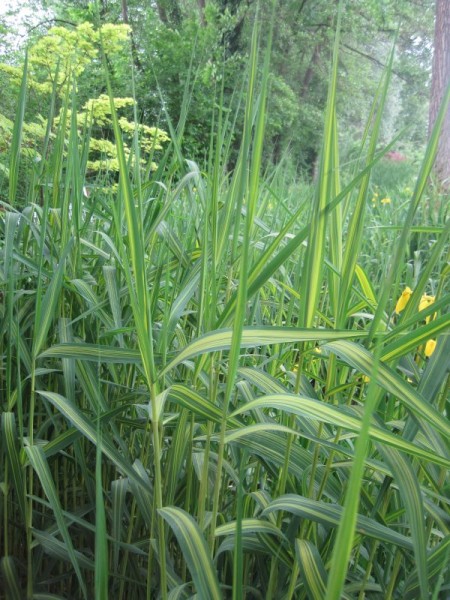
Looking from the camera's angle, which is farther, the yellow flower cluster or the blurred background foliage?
the blurred background foliage

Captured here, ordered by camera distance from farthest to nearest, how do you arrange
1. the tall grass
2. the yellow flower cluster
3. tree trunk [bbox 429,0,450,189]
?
tree trunk [bbox 429,0,450,189] < the yellow flower cluster < the tall grass

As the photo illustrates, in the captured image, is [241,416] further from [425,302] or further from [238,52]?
[238,52]

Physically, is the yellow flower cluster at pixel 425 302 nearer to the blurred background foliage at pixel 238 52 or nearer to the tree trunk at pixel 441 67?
the blurred background foliage at pixel 238 52

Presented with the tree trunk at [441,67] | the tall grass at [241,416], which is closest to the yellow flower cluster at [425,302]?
the tall grass at [241,416]

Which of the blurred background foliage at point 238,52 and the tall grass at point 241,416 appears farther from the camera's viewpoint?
the blurred background foliage at point 238,52

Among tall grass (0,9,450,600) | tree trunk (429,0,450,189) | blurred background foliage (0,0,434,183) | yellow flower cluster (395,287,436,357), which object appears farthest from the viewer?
blurred background foliage (0,0,434,183)

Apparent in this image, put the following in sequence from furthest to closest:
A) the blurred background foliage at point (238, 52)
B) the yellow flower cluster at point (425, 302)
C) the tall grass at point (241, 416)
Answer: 1. the blurred background foliage at point (238, 52)
2. the yellow flower cluster at point (425, 302)
3. the tall grass at point (241, 416)

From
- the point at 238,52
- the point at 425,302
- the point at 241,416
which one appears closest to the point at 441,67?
the point at 425,302

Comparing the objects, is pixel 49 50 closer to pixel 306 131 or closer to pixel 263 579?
pixel 263 579

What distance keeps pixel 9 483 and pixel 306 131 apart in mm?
14027

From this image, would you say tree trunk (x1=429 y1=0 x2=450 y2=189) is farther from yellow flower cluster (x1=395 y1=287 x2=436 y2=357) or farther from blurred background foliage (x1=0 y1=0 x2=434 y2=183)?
yellow flower cluster (x1=395 y1=287 x2=436 y2=357)

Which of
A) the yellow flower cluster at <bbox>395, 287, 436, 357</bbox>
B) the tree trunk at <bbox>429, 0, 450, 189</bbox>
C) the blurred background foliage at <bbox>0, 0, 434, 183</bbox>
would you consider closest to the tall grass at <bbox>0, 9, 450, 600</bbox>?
the yellow flower cluster at <bbox>395, 287, 436, 357</bbox>

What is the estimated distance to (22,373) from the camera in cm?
90

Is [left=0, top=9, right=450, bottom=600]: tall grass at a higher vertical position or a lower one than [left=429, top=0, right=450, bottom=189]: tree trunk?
lower
